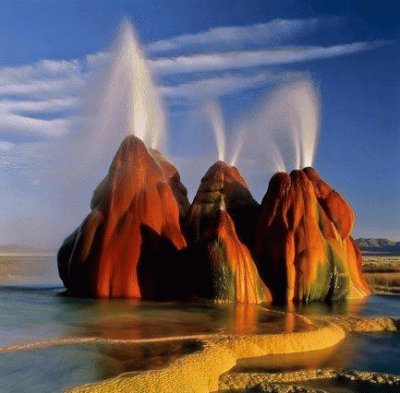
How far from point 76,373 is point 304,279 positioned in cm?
1572

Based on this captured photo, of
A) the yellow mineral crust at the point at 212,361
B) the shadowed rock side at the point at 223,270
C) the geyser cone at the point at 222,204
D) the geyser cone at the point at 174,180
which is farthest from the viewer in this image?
the geyser cone at the point at 174,180

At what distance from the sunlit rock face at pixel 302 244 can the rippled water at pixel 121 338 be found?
3.30m

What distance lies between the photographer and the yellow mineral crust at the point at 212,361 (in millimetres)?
9727

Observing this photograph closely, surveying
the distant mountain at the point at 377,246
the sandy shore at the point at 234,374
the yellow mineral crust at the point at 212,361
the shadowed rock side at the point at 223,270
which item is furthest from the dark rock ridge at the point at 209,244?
the distant mountain at the point at 377,246

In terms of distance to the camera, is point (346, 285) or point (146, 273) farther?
point (346, 285)

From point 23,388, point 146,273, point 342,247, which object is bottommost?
point 23,388

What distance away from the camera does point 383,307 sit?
2302cm

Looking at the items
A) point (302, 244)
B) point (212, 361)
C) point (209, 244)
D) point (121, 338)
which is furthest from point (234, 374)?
point (302, 244)

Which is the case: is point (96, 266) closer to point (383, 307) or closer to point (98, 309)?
point (98, 309)

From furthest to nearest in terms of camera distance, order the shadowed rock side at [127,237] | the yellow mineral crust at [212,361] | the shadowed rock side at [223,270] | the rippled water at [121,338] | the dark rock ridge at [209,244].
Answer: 1. the shadowed rock side at [127,237]
2. the dark rock ridge at [209,244]
3. the shadowed rock side at [223,270]
4. the rippled water at [121,338]
5. the yellow mineral crust at [212,361]

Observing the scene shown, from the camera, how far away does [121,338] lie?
13648mm

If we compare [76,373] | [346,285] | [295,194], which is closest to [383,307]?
[346,285]

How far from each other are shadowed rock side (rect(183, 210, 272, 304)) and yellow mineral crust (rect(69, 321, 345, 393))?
247 inches

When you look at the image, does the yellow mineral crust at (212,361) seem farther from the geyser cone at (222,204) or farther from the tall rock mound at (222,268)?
the geyser cone at (222,204)
